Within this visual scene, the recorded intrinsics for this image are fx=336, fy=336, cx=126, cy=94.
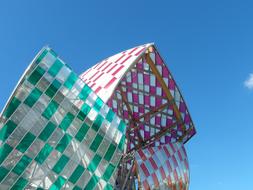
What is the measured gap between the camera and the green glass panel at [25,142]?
18.1m

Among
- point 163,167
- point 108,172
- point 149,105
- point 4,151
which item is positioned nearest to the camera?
point 4,151

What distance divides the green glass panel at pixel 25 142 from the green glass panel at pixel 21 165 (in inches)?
17.0

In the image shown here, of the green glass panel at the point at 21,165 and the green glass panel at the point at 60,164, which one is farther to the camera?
the green glass panel at the point at 60,164

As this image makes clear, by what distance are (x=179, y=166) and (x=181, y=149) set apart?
7.08 ft

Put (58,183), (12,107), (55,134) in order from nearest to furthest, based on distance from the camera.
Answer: (12,107) < (58,183) < (55,134)

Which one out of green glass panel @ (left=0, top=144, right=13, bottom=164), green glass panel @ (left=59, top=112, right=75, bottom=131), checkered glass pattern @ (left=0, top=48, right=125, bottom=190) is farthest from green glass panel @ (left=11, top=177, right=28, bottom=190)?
green glass panel @ (left=59, top=112, right=75, bottom=131)

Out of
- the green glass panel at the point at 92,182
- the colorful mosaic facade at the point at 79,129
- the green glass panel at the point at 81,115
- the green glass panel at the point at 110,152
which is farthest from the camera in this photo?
the green glass panel at the point at 110,152

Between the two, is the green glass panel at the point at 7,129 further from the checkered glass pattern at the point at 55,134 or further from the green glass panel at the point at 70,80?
the green glass panel at the point at 70,80

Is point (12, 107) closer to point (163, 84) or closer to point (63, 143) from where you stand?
point (63, 143)

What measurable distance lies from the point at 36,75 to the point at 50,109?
222 cm

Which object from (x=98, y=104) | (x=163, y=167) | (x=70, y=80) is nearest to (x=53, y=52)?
(x=70, y=80)

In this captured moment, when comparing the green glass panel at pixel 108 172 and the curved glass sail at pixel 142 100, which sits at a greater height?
the curved glass sail at pixel 142 100

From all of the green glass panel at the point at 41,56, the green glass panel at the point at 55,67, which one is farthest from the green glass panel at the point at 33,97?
the green glass panel at the point at 41,56

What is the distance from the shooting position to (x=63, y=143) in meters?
19.9
